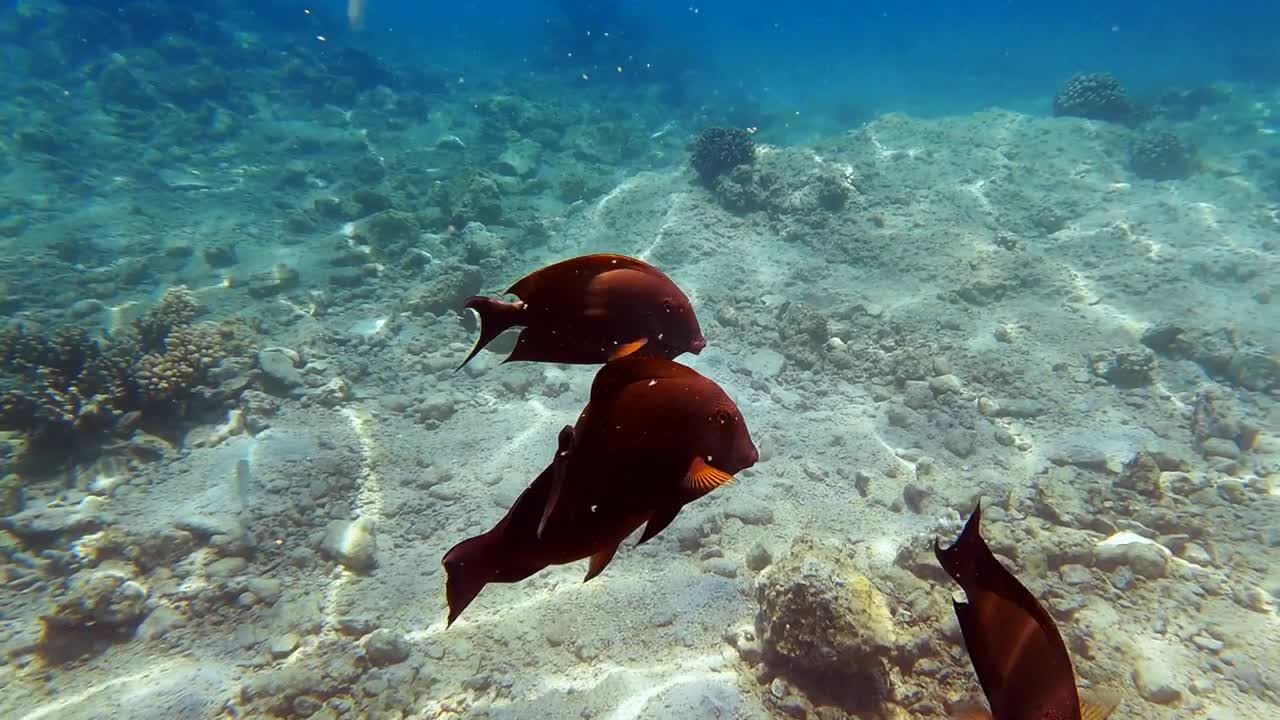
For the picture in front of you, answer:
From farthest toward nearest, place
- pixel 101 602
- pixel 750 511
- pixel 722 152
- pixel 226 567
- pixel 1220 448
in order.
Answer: pixel 722 152, pixel 1220 448, pixel 750 511, pixel 226 567, pixel 101 602

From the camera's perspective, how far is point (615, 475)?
0.96 m

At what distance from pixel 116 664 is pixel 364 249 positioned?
23.5 ft

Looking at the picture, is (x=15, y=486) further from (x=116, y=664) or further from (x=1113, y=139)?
(x=1113, y=139)

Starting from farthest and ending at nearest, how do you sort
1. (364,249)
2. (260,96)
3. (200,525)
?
(260,96), (364,249), (200,525)

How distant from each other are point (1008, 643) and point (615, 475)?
0.96 m

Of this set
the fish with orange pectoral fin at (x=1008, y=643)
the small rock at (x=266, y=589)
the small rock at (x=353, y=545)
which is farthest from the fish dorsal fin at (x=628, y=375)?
the small rock at (x=266, y=589)

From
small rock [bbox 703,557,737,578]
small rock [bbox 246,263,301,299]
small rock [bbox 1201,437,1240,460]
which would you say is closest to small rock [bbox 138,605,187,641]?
small rock [bbox 703,557,737,578]

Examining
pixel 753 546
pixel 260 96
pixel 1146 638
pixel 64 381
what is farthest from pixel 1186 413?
pixel 260 96

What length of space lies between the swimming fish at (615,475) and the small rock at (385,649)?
3.26 metres

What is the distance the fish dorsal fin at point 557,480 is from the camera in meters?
0.95

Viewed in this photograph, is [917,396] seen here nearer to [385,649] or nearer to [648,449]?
[385,649]

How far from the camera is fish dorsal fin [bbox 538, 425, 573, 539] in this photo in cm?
95

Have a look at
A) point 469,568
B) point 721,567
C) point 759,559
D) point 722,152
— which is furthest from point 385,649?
point 722,152

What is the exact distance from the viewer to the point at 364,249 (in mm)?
9508
